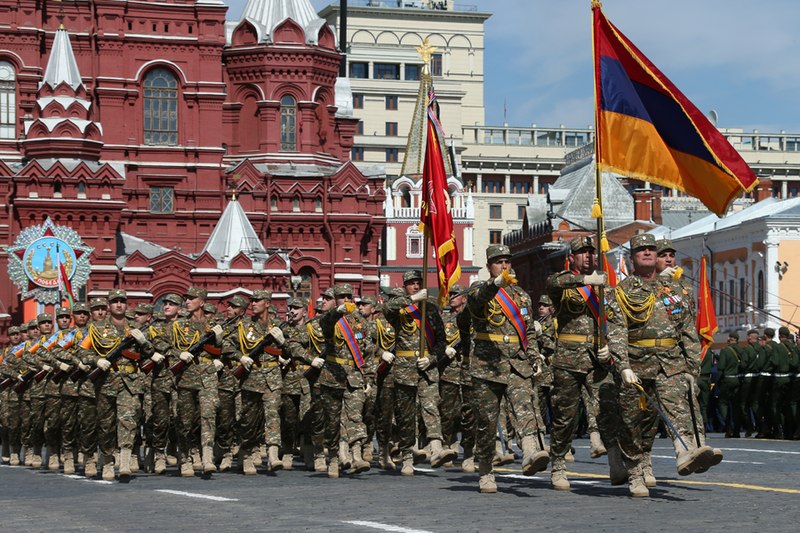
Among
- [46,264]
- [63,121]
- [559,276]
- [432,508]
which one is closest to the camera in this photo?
[432,508]

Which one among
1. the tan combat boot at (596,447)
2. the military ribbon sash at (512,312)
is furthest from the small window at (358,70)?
the military ribbon sash at (512,312)

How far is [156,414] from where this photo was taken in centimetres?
2002

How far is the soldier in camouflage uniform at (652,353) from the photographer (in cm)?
1404

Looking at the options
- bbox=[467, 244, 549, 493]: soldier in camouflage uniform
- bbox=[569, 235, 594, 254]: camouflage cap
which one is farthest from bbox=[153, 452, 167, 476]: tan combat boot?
bbox=[569, 235, 594, 254]: camouflage cap

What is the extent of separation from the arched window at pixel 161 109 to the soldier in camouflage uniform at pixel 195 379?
166 ft

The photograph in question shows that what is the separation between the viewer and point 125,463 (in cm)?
1895

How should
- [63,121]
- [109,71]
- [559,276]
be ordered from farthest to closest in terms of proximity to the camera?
[109,71] < [63,121] < [559,276]

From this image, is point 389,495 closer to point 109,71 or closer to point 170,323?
point 170,323

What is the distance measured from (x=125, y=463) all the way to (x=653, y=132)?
7.13m

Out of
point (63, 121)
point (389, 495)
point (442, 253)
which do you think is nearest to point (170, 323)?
point (442, 253)

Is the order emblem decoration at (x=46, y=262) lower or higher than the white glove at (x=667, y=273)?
higher

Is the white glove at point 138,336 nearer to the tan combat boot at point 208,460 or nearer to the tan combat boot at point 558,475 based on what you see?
the tan combat boot at point 208,460

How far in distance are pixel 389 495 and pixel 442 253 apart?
4.19 meters

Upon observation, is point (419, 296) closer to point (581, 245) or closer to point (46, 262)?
point (581, 245)
